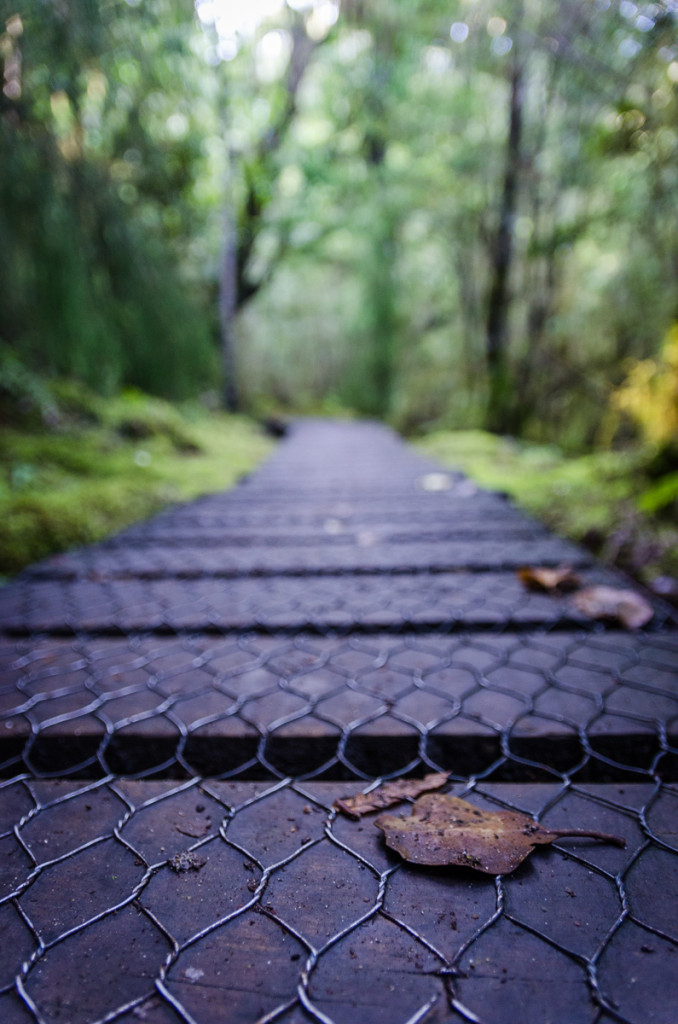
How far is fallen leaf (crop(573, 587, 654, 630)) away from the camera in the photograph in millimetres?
1457

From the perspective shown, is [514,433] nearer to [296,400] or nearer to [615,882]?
[615,882]

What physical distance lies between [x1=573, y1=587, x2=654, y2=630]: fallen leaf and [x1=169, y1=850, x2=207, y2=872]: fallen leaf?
3.87 feet

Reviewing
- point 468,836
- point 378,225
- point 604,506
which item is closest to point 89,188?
point 604,506

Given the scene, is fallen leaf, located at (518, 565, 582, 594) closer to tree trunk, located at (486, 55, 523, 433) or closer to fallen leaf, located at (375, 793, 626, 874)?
fallen leaf, located at (375, 793, 626, 874)

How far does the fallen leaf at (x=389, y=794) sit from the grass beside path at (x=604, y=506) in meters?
1.16

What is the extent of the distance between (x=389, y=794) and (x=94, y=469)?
3.21 metres

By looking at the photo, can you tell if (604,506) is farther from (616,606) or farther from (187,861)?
(187,861)

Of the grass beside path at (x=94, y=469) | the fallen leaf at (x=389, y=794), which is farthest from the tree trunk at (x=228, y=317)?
the fallen leaf at (x=389, y=794)

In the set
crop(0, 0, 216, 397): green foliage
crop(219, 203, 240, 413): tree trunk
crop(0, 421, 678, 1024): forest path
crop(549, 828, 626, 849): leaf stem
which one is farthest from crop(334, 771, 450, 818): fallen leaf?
crop(219, 203, 240, 413): tree trunk

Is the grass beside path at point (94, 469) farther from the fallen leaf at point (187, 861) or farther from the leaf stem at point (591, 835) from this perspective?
the leaf stem at point (591, 835)

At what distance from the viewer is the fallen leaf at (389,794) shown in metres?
0.83

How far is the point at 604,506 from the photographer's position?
235 centimetres

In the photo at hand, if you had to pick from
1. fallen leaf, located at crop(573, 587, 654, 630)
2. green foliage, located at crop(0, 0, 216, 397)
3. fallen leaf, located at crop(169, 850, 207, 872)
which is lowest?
fallen leaf, located at crop(573, 587, 654, 630)

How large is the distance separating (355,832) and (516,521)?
2071 millimetres
